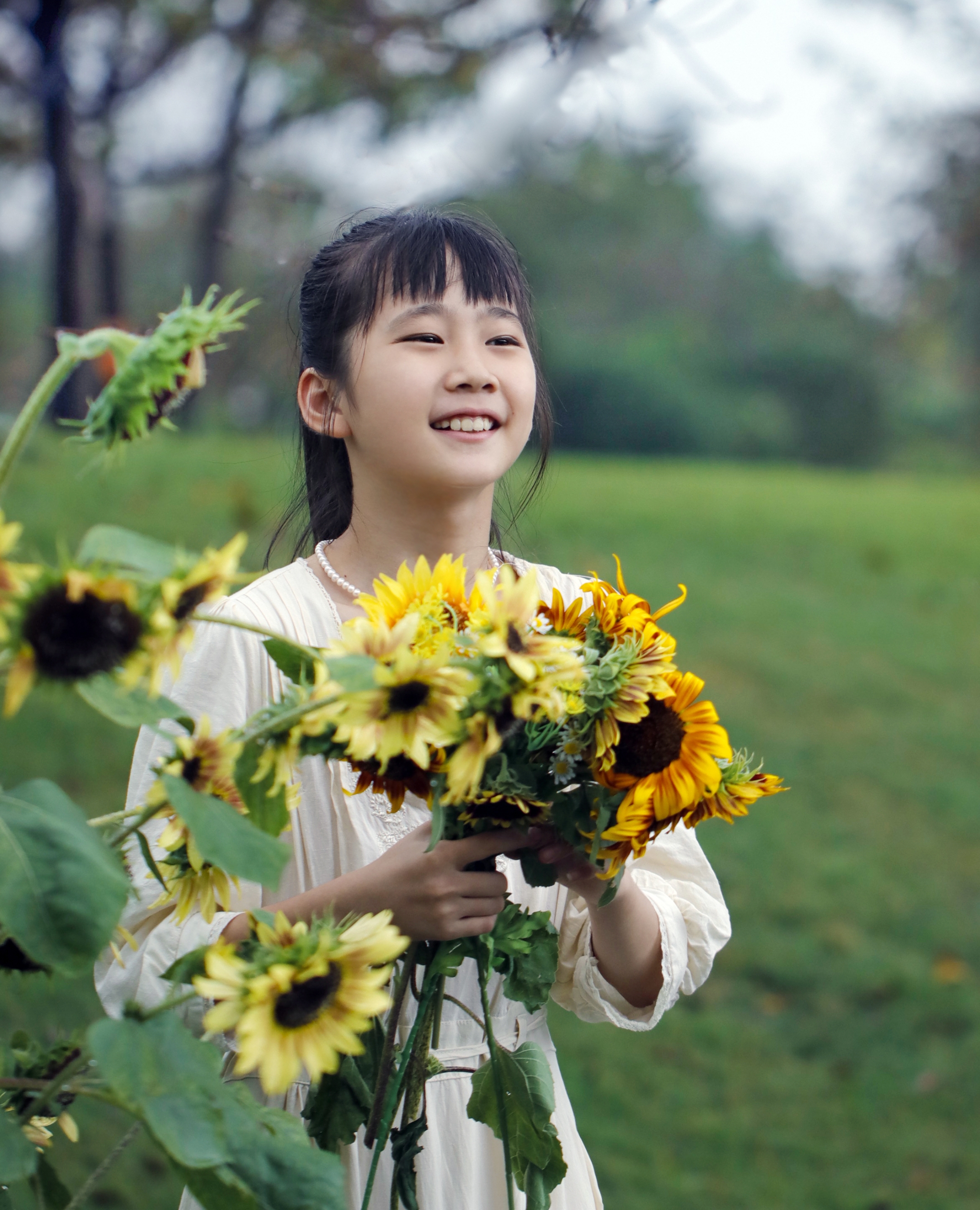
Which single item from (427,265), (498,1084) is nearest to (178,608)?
(498,1084)

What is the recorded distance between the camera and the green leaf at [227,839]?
728mm

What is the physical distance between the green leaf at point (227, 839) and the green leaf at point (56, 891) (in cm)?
5

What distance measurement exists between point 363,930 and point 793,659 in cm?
556

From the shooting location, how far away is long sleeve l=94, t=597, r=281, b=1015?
4.05ft

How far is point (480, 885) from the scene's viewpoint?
1.09 meters

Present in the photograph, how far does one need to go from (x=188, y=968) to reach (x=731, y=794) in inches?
18.2

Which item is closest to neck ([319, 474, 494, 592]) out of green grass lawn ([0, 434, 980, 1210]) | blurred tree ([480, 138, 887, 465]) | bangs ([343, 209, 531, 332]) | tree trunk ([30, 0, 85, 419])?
bangs ([343, 209, 531, 332])

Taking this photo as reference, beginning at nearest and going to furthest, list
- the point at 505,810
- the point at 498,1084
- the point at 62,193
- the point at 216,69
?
the point at 505,810, the point at 498,1084, the point at 62,193, the point at 216,69

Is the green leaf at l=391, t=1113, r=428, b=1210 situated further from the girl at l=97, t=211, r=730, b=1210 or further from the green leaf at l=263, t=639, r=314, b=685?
the green leaf at l=263, t=639, r=314, b=685

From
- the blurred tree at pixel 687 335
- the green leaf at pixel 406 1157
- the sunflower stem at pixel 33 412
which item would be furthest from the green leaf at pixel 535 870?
the blurred tree at pixel 687 335

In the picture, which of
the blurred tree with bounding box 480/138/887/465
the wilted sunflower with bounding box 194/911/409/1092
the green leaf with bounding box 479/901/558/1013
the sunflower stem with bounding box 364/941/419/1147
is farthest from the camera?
the blurred tree with bounding box 480/138/887/465

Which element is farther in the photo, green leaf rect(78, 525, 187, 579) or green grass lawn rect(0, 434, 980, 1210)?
green grass lawn rect(0, 434, 980, 1210)

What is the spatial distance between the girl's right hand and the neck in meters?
0.49

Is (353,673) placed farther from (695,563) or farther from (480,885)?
(695,563)
